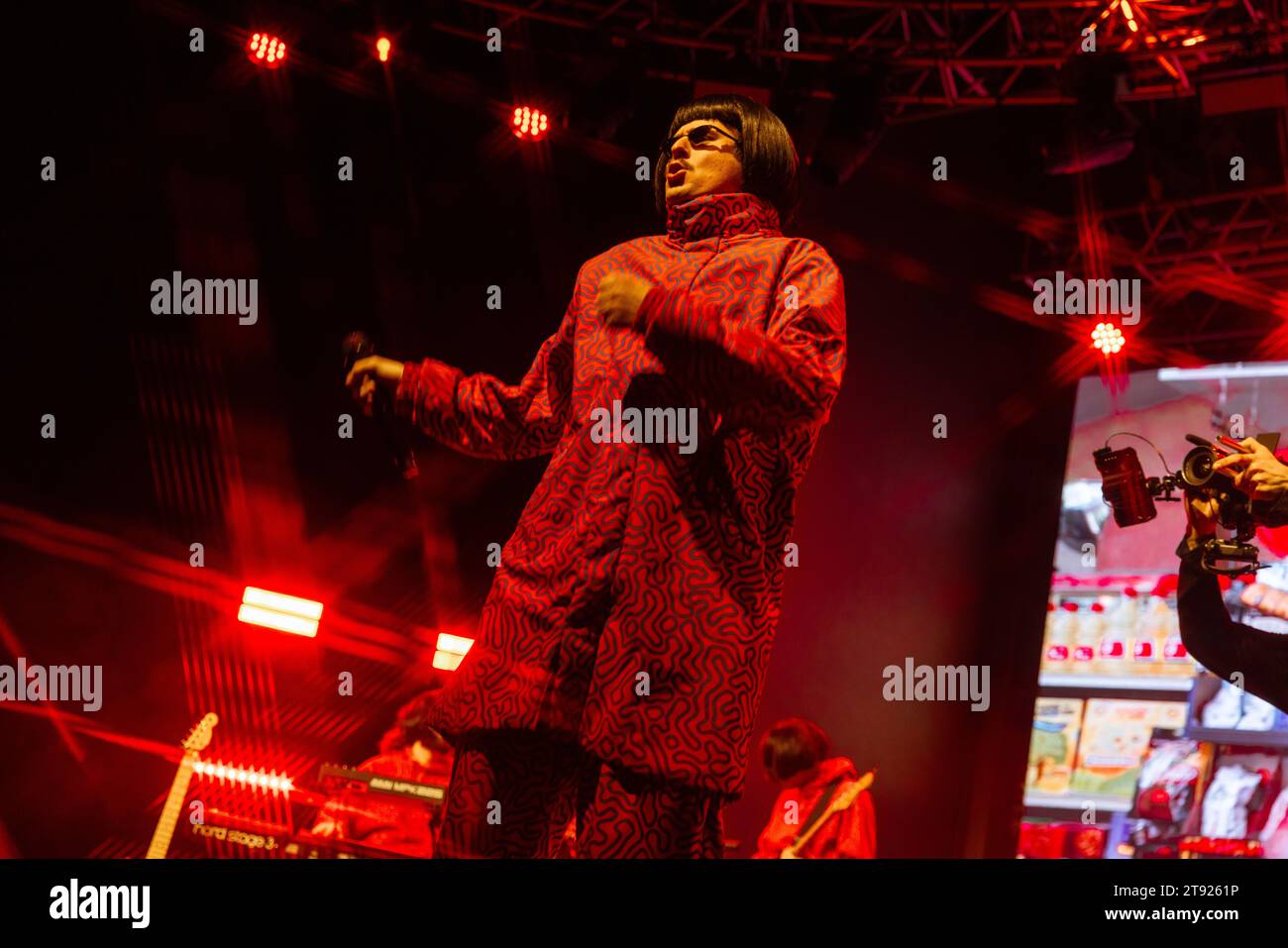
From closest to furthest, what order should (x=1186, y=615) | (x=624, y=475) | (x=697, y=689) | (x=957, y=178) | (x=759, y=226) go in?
(x=697, y=689) < (x=624, y=475) < (x=759, y=226) < (x=1186, y=615) < (x=957, y=178)

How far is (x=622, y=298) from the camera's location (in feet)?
4.54

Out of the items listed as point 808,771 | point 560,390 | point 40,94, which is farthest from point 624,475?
point 40,94

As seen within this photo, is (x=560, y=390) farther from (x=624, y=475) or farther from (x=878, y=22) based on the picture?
(x=878, y=22)

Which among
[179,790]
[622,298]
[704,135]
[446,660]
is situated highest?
[704,135]

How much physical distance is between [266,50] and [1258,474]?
4.76 m

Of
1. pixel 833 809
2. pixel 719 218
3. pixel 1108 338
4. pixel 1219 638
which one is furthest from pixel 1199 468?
pixel 1108 338

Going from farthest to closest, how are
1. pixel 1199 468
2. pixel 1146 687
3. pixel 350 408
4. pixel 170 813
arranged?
pixel 1146 687 → pixel 350 408 → pixel 170 813 → pixel 1199 468

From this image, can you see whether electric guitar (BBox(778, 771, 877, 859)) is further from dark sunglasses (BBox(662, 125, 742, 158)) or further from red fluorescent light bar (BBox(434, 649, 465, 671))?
dark sunglasses (BBox(662, 125, 742, 158))

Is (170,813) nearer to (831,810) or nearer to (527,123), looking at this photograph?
(831,810)

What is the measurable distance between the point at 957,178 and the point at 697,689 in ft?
23.3

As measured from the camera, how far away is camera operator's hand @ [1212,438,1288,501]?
3104mm

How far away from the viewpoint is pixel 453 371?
67.6 inches

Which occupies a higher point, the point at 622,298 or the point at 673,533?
the point at 622,298

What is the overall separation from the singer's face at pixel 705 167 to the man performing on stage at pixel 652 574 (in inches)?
5.1
